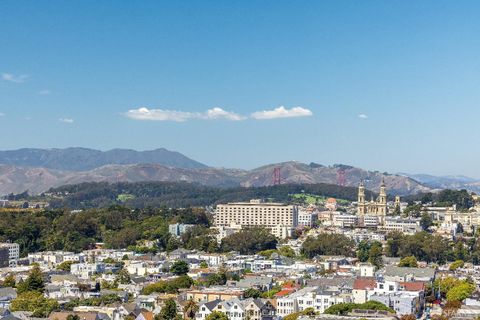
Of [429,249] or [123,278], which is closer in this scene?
[123,278]

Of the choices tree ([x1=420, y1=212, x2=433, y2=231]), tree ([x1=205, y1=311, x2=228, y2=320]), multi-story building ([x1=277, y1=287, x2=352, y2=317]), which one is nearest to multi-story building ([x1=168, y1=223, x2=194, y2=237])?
tree ([x1=420, y1=212, x2=433, y2=231])

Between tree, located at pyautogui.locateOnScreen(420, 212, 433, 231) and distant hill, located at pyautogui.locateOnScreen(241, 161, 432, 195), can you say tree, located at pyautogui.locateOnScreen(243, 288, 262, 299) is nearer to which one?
tree, located at pyautogui.locateOnScreen(420, 212, 433, 231)

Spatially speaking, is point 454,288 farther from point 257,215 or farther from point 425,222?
point 257,215

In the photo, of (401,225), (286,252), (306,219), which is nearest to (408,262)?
(286,252)

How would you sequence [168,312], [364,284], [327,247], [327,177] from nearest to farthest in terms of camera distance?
A: [168,312] < [364,284] < [327,247] < [327,177]

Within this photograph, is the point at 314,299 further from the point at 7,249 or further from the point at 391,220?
the point at 391,220

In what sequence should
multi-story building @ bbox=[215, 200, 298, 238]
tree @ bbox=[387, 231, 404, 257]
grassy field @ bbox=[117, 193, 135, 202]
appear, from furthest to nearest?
grassy field @ bbox=[117, 193, 135, 202]
multi-story building @ bbox=[215, 200, 298, 238]
tree @ bbox=[387, 231, 404, 257]

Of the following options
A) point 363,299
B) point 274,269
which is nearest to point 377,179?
point 274,269
